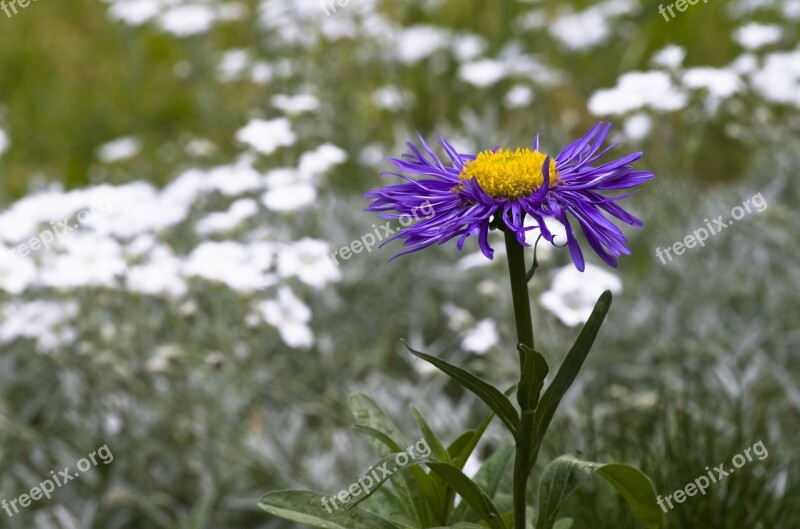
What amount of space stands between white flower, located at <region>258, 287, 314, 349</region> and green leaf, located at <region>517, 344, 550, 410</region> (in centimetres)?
110

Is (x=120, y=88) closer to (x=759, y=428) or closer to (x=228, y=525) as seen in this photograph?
(x=228, y=525)

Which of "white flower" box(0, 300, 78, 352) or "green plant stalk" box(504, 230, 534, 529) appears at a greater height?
"white flower" box(0, 300, 78, 352)

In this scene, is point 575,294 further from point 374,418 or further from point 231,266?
point 374,418

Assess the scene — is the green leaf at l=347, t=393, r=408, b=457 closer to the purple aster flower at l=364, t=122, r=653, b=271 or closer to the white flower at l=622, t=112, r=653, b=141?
the purple aster flower at l=364, t=122, r=653, b=271

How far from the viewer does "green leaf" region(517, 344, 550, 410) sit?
1056 millimetres

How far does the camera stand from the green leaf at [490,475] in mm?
1337

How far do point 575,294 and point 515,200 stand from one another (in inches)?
43.9

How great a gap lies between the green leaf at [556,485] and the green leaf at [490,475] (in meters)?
0.17

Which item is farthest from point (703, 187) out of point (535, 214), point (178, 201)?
point (535, 214)

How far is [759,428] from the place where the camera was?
201cm

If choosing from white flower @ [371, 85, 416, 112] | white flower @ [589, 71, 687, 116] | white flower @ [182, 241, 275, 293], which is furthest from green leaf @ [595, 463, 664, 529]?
white flower @ [371, 85, 416, 112]

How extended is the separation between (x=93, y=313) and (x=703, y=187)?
268 cm

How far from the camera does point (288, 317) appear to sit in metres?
2.27

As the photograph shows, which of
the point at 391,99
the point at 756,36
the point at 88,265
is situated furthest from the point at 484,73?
the point at 88,265
